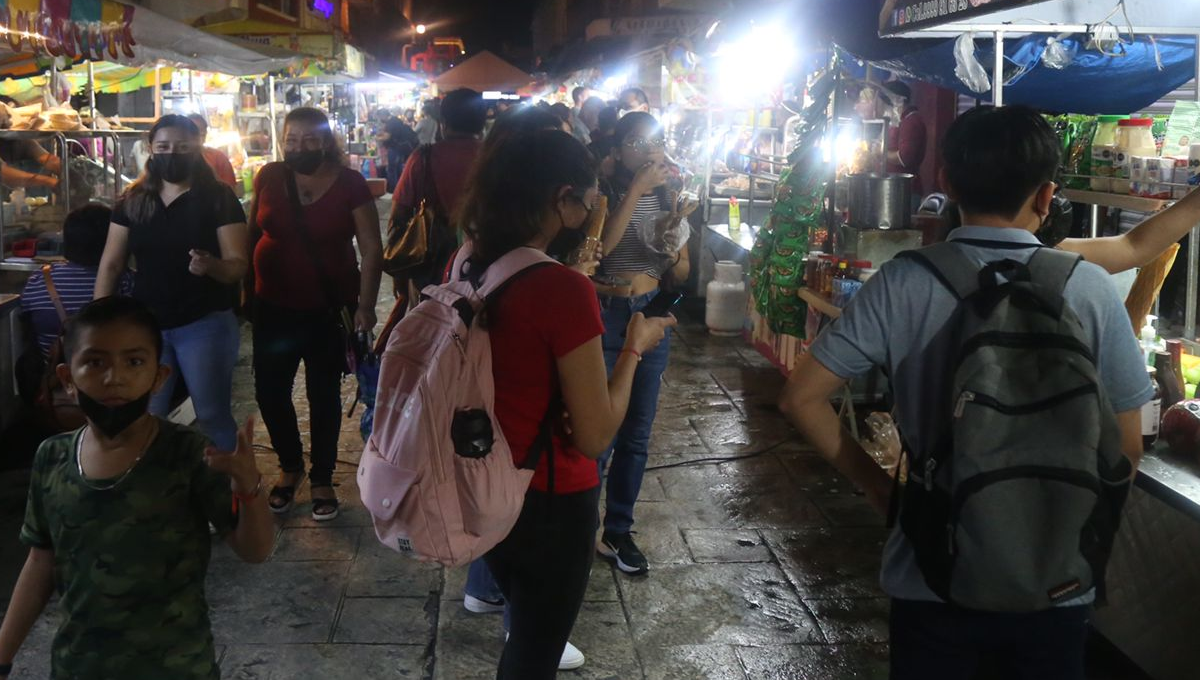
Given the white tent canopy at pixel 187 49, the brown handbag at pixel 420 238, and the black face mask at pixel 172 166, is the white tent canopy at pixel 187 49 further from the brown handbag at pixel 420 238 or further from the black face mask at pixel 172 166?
the brown handbag at pixel 420 238

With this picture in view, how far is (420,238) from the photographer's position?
4.81 m

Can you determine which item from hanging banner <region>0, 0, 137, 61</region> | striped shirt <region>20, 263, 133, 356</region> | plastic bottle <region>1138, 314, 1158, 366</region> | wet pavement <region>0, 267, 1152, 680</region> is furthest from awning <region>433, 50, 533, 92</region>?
plastic bottle <region>1138, 314, 1158, 366</region>

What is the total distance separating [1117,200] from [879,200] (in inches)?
77.7

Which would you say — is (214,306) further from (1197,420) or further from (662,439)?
(1197,420)

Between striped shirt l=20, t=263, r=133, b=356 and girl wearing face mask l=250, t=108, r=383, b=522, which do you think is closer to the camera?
girl wearing face mask l=250, t=108, r=383, b=522

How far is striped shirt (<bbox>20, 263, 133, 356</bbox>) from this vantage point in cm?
552

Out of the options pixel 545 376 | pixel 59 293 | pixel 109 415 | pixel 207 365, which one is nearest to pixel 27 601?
pixel 109 415

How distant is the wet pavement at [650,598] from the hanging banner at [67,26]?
8.00 ft

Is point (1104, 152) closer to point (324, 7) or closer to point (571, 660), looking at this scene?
point (571, 660)

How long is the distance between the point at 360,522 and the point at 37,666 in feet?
5.40

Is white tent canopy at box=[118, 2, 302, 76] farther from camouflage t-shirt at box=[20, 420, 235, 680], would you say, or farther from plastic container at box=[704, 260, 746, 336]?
camouflage t-shirt at box=[20, 420, 235, 680]

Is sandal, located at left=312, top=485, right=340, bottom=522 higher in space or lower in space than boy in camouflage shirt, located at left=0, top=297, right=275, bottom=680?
lower

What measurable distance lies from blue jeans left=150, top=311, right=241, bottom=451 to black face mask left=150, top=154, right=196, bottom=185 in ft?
1.99

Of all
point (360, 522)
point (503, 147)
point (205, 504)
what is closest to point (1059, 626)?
point (503, 147)
